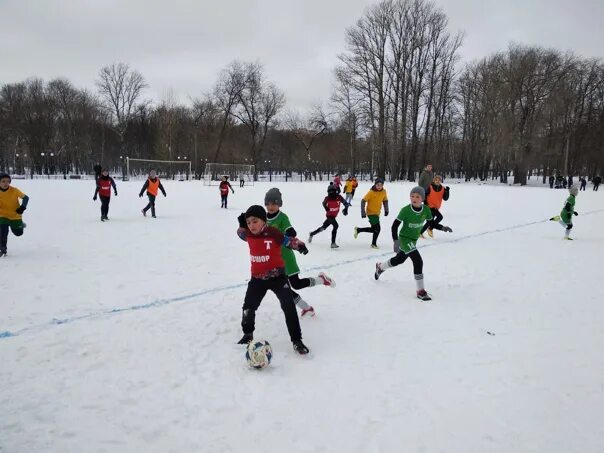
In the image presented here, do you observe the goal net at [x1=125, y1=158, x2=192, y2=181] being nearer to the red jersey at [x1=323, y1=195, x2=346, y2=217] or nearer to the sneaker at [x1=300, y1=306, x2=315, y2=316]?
the red jersey at [x1=323, y1=195, x2=346, y2=217]

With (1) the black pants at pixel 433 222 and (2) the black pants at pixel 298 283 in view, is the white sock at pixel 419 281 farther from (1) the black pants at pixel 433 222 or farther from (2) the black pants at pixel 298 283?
(1) the black pants at pixel 433 222

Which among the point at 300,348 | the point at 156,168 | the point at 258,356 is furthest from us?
the point at 156,168

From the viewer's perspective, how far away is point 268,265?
4047 millimetres

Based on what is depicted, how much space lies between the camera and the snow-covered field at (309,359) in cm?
284

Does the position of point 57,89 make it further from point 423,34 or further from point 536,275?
point 536,275

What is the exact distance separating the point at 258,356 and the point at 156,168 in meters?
A: 37.6

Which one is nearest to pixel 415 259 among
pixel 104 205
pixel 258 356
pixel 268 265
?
pixel 268 265

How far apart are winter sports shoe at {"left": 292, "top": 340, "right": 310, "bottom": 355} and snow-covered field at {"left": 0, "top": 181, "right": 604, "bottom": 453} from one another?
0.41ft

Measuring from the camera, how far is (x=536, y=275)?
725cm

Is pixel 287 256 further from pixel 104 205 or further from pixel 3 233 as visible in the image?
pixel 104 205

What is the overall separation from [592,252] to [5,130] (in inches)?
2624

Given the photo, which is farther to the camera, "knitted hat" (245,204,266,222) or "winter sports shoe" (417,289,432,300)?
"winter sports shoe" (417,289,432,300)

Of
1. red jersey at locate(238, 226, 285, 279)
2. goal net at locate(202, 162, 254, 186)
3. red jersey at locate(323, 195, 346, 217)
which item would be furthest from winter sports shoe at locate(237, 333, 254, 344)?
goal net at locate(202, 162, 254, 186)

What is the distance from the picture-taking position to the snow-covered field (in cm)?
284
